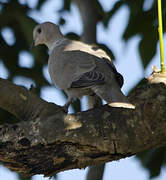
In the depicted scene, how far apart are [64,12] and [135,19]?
1.00m

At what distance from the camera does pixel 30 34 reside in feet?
9.71

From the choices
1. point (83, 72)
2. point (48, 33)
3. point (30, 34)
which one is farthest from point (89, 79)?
point (48, 33)

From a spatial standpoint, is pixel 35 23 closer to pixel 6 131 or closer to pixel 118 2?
pixel 118 2

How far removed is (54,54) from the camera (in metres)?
3.43

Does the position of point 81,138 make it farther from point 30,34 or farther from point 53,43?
point 53,43

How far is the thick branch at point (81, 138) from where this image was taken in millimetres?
2148

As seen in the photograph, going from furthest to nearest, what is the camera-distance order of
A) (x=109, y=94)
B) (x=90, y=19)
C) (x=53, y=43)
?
(x=53, y=43) → (x=90, y=19) → (x=109, y=94)

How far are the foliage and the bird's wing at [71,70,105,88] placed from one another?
0.19 m

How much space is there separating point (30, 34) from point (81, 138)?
106cm

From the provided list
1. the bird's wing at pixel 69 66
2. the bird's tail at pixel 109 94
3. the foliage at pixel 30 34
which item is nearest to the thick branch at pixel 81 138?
the bird's tail at pixel 109 94

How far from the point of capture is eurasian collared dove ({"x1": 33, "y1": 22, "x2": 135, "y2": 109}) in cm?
299

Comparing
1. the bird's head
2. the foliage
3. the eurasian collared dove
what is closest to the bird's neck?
the bird's head

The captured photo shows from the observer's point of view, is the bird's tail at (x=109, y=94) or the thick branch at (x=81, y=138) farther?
the bird's tail at (x=109, y=94)

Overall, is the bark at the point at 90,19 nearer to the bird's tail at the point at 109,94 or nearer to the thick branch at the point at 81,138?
the bird's tail at the point at 109,94
